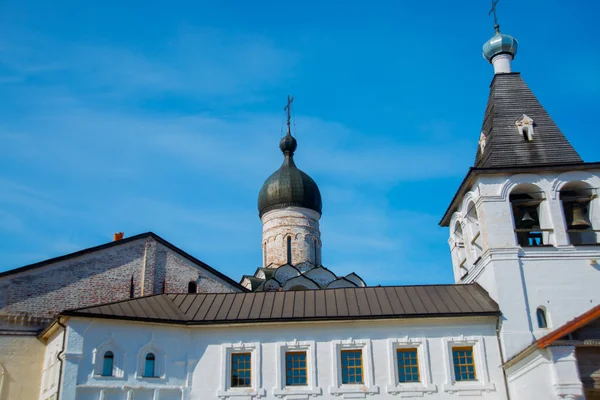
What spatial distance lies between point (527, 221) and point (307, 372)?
6822mm

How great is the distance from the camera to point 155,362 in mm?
16859

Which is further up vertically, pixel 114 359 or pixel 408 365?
pixel 114 359

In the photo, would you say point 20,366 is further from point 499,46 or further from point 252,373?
point 499,46

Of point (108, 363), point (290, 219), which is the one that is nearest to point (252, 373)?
point (108, 363)

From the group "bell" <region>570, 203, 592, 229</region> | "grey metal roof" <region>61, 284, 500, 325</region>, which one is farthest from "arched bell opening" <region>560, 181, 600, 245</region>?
"grey metal roof" <region>61, 284, 500, 325</region>

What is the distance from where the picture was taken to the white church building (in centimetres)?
1650

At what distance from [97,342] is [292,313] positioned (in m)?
4.71

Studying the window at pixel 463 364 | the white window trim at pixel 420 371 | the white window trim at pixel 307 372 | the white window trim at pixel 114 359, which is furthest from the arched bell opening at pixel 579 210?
the white window trim at pixel 114 359

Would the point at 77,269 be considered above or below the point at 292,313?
above

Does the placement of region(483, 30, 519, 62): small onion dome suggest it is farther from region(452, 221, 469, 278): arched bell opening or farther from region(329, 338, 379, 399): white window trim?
region(329, 338, 379, 399): white window trim

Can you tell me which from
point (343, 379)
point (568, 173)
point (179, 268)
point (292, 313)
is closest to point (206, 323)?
point (292, 313)

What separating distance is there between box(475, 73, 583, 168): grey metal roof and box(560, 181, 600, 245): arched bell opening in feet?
2.51

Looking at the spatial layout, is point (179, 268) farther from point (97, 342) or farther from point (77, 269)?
point (97, 342)

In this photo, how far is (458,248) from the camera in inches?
816
